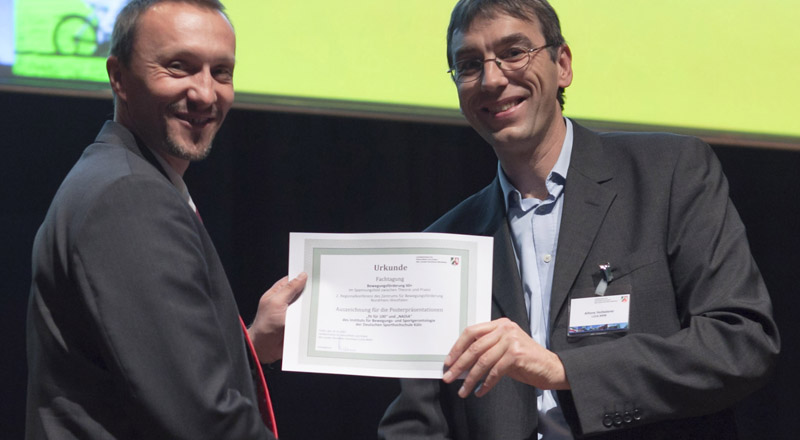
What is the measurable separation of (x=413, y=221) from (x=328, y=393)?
732mm

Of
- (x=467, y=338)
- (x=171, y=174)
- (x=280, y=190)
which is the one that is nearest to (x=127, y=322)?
(x=171, y=174)

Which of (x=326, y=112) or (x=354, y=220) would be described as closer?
(x=326, y=112)

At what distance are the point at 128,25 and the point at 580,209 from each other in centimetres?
105

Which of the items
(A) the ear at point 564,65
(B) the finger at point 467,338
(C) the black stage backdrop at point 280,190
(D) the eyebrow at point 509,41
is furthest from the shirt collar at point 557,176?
(C) the black stage backdrop at point 280,190

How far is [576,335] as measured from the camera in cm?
189

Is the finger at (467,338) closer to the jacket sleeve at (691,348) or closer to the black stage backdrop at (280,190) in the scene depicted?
the jacket sleeve at (691,348)

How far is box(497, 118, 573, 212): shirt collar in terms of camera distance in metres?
2.12

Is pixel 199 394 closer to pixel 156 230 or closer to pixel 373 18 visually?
pixel 156 230

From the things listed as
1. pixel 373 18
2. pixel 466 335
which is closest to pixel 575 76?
pixel 373 18

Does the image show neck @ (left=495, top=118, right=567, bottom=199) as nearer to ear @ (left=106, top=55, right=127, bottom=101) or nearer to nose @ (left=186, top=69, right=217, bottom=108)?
nose @ (left=186, top=69, right=217, bottom=108)

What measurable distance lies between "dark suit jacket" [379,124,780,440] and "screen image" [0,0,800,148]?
1031 millimetres

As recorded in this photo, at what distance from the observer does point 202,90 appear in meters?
1.75

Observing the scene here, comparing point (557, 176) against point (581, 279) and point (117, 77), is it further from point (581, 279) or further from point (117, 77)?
point (117, 77)

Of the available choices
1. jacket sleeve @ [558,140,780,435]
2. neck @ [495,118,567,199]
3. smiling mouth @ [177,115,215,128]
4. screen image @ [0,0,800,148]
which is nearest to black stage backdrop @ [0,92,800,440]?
screen image @ [0,0,800,148]
